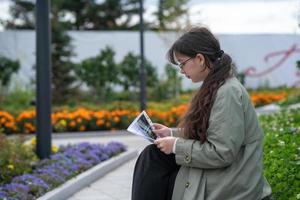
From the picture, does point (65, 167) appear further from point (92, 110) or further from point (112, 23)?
point (112, 23)

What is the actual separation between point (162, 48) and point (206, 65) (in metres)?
21.5

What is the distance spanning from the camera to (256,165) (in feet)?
8.97

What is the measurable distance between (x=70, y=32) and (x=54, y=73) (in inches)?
106

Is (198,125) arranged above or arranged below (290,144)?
above

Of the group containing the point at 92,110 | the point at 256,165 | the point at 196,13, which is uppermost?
the point at 196,13

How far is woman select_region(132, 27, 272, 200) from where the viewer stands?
8.70ft

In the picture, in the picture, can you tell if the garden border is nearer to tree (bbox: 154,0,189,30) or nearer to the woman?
the woman

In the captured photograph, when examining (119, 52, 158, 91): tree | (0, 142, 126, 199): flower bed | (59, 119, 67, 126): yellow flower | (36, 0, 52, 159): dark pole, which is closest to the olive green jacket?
(0, 142, 126, 199): flower bed

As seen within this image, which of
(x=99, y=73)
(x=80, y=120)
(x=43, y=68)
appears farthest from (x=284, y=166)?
(x=99, y=73)

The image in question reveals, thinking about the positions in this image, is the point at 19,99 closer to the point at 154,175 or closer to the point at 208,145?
the point at 154,175

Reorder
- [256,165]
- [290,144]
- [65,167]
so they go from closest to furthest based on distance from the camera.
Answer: [256,165]
[290,144]
[65,167]

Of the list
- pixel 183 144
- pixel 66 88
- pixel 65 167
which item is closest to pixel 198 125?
pixel 183 144

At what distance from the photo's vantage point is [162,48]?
953 inches

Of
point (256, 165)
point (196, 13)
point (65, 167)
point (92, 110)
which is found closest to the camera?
point (256, 165)
